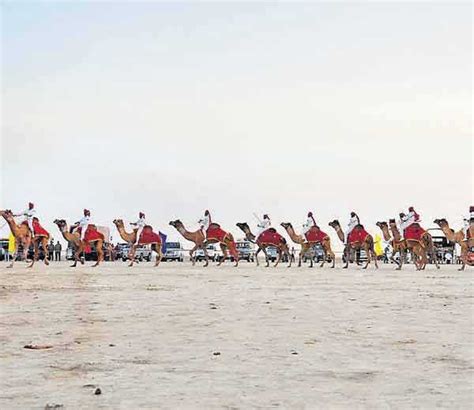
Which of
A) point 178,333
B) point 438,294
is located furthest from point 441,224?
point 178,333

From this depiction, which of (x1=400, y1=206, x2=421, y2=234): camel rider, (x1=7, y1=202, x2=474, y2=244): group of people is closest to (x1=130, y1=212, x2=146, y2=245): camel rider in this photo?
(x1=7, y1=202, x2=474, y2=244): group of people

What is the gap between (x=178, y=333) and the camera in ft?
36.0

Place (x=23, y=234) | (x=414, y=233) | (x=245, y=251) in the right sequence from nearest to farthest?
(x=23, y=234) < (x=414, y=233) < (x=245, y=251)

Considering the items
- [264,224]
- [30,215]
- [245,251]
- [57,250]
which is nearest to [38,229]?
[30,215]

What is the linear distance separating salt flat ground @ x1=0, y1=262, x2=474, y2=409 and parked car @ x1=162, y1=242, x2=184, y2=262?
160ft

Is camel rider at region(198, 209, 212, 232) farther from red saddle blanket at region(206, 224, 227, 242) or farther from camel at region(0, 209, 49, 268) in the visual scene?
camel at region(0, 209, 49, 268)

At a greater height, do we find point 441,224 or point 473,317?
point 441,224

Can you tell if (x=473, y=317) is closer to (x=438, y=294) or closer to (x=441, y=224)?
(x=438, y=294)

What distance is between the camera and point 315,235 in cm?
4291

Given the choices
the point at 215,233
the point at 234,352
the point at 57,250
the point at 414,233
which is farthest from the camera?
the point at 57,250

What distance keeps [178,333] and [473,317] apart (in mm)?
4871

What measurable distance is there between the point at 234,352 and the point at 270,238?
34.1 m

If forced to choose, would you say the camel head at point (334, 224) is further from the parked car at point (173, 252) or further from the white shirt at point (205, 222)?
the parked car at point (173, 252)

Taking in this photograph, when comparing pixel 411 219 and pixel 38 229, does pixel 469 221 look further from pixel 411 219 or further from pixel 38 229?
pixel 38 229
